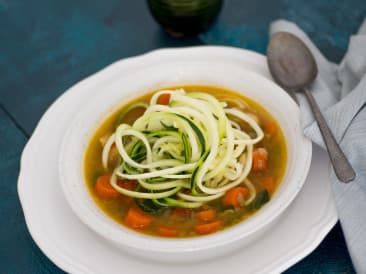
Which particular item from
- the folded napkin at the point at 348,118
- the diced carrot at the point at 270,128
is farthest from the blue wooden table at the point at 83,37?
the diced carrot at the point at 270,128

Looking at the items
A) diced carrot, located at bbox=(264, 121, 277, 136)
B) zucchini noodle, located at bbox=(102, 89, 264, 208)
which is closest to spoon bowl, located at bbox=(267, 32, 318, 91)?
diced carrot, located at bbox=(264, 121, 277, 136)

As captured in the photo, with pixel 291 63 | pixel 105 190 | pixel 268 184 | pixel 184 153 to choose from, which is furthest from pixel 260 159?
pixel 105 190

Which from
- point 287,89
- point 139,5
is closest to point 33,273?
point 287,89

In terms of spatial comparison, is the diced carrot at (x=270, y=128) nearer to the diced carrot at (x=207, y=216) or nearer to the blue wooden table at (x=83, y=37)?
the diced carrot at (x=207, y=216)

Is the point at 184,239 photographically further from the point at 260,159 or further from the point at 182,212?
the point at 260,159

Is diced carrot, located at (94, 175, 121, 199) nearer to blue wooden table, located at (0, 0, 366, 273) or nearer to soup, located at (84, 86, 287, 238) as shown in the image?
soup, located at (84, 86, 287, 238)

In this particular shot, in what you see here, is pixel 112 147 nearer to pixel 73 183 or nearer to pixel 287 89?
pixel 73 183

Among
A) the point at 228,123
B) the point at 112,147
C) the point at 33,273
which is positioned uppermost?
the point at 228,123
